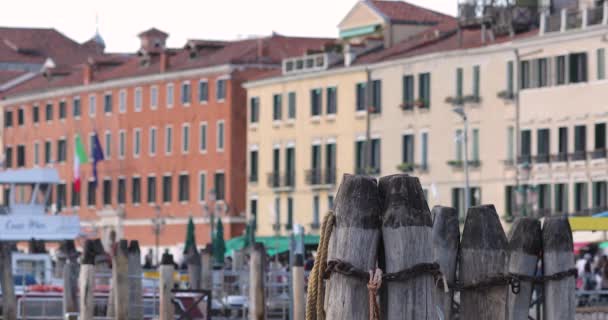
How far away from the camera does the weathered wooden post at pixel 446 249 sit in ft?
50.2

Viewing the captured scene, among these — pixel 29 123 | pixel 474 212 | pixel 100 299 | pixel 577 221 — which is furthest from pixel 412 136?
pixel 474 212

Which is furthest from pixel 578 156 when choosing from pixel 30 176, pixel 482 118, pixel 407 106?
pixel 30 176

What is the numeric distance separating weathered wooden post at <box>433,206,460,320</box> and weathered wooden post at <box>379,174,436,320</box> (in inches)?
63.0

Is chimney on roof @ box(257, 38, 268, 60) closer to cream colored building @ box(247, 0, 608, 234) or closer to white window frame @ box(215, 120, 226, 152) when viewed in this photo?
white window frame @ box(215, 120, 226, 152)

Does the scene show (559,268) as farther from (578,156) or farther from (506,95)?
(506,95)

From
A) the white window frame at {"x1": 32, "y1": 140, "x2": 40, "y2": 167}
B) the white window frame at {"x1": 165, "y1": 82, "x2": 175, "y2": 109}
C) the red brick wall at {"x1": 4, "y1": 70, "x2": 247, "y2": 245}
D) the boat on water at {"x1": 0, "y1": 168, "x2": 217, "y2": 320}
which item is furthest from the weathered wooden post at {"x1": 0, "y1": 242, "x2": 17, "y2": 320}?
the white window frame at {"x1": 32, "y1": 140, "x2": 40, "y2": 167}

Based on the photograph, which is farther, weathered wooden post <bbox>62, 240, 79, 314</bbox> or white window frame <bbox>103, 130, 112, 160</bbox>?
white window frame <bbox>103, 130, 112, 160</bbox>

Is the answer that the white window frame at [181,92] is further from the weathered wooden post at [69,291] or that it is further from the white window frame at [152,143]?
the weathered wooden post at [69,291]

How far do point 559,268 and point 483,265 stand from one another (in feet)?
3.91

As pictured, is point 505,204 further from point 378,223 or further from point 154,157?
point 378,223

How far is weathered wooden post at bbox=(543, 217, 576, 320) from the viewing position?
1580 centimetres

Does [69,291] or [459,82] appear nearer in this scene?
[69,291]

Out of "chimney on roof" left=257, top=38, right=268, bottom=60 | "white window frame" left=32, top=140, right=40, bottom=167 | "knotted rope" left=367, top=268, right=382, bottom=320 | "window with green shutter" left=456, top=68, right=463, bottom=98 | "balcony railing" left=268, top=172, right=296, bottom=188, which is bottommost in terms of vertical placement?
"knotted rope" left=367, top=268, right=382, bottom=320

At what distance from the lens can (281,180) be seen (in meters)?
86.3
